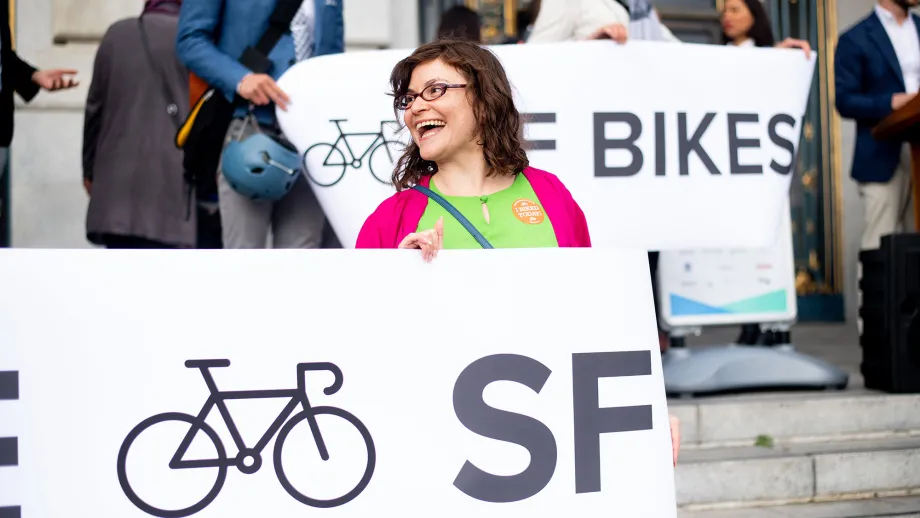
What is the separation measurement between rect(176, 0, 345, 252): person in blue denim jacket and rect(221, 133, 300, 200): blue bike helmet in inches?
4.9

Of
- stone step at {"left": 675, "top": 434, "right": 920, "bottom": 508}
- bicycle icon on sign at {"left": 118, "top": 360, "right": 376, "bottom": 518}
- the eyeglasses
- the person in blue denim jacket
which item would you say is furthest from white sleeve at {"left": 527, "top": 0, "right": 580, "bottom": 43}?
bicycle icon on sign at {"left": 118, "top": 360, "right": 376, "bottom": 518}

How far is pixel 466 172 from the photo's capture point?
2355 millimetres

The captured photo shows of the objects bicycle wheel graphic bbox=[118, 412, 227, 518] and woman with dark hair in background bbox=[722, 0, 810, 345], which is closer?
bicycle wheel graphic bbox=[118, 412, 227, 518]

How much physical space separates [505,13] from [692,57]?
362 centimetres

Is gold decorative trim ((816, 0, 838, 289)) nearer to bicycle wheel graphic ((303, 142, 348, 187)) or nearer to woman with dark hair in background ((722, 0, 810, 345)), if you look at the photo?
woman with dark hair in background ((722, 0, 810, 345))

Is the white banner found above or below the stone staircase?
above

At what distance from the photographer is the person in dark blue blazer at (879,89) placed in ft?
17.9

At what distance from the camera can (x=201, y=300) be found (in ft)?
6.45

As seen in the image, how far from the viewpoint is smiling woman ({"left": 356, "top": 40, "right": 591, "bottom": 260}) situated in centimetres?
224

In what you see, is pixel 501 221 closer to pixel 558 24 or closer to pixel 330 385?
pixel 330 385

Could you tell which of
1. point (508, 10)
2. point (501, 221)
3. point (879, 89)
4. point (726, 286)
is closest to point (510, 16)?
point (508, 10)

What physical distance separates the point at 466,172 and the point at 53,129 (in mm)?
4469

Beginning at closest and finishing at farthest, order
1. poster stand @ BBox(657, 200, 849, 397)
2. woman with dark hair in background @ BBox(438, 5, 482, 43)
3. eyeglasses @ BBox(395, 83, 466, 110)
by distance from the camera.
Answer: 1. eyeglasses @ BBox(395, 83, 466, 110)
2. poster stand @ BBox(657, 200, 849, 397)
3. woman with dark hair in background @ BBox(438, 5, 482, 43)

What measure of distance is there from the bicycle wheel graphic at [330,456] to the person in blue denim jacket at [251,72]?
1.76 meters
